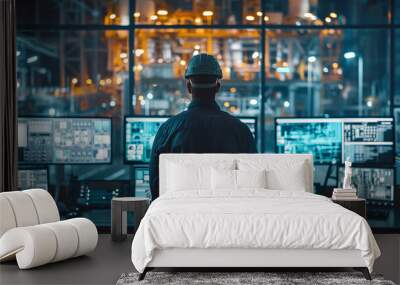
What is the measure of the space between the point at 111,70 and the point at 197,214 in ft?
15.1

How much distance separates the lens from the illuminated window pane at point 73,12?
987 centimetres

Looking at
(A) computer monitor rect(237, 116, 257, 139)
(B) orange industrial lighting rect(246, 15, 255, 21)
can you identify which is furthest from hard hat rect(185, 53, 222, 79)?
(B) orange industrial lighting rect(246, 15, 255, 21)

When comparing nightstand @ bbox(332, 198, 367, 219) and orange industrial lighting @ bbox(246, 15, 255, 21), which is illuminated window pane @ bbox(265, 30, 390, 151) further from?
nightstand @ bbox(332, 198, 367, 219)

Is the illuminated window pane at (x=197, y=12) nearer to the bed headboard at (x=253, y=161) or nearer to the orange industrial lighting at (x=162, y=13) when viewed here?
the orange industrial lighting at (x=162, y=13)

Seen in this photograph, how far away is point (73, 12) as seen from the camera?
10.1m

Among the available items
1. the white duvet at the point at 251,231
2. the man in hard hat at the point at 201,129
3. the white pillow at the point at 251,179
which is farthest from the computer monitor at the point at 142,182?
the white duvet at the point at 251,231

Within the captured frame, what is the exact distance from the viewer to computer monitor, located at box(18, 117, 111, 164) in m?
9.44

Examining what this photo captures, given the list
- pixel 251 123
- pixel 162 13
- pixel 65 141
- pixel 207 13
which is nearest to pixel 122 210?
pixel 65 141

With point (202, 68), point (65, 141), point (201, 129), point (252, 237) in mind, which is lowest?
point (252, 237)

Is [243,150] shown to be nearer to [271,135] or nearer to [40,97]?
[271,135]

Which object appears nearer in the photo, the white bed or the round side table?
the white bed

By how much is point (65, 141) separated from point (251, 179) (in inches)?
104

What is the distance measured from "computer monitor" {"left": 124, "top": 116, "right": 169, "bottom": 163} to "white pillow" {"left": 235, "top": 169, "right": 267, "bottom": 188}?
5.39 ft

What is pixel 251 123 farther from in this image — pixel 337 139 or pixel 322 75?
pixel 322 75
